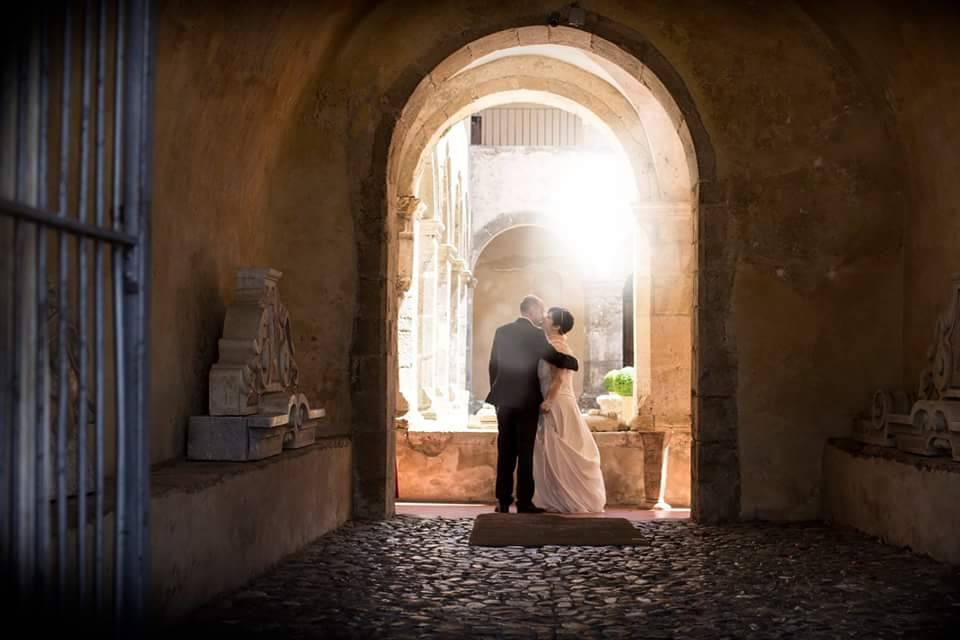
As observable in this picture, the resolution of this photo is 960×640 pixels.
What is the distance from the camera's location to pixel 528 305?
8633mm

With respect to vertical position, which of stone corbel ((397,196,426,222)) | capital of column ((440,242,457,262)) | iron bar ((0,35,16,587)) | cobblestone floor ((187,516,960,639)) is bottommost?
cobblestone floor ((187,516,960,639))

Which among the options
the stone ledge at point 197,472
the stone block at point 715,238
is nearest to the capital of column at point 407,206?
the stone block at point 715,238

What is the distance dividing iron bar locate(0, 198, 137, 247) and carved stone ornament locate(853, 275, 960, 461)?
427 centimetres

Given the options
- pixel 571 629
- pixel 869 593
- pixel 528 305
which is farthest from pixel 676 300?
pixel 571 629

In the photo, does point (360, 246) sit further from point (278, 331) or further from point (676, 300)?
point (676, 300)

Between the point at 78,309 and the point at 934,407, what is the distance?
181 inches

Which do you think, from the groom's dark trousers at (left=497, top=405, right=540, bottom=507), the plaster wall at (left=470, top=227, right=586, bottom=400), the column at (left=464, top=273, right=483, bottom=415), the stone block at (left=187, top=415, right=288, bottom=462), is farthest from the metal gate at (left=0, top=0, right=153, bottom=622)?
the plaster wall at (left=470, top=227, right=586, bottom=400)

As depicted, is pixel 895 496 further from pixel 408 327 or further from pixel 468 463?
pixel 408 327

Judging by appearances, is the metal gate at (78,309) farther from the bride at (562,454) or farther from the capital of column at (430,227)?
the capital of column at (430,227)

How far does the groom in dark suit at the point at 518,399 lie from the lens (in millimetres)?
8297

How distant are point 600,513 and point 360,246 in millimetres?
2947

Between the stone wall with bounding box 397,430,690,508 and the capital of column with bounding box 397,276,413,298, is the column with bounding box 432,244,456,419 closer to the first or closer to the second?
the capital of column with bounding box 397,276,413,298

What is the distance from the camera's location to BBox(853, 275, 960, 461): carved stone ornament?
18.8 feet

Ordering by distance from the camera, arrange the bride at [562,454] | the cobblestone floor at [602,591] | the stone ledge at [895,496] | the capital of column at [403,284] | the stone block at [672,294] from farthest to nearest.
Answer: the capital of column at [403,284], the stone block at [672,294], the bride at [562,454], the stone ledge at [895,496], the cobblestone floor at [602,591]
